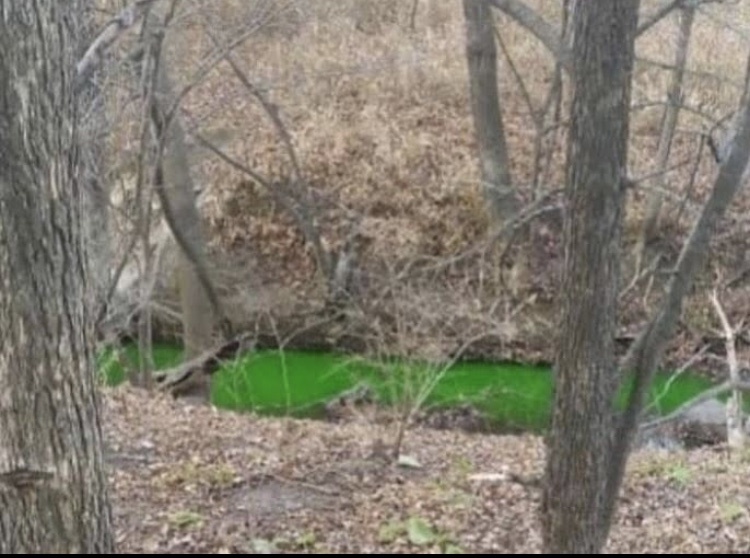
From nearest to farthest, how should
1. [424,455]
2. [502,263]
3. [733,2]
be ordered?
[424,455] < [733,2] < [502,263]

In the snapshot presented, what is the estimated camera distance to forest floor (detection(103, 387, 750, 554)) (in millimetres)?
4691

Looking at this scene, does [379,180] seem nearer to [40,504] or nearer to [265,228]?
[265,228]

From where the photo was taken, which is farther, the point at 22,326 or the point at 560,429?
the point at 560,429

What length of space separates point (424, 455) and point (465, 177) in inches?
272

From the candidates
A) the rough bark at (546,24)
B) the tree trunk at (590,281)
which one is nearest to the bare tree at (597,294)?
the tree trunk at (590,281)

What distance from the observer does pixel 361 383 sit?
30.4 feet

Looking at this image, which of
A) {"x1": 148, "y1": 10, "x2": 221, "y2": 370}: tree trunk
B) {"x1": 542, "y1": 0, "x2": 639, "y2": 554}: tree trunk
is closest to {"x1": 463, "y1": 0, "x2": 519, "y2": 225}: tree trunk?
{"x1": 148, "y1": 10, "x2": 221, "y2": 370}: tree trunk

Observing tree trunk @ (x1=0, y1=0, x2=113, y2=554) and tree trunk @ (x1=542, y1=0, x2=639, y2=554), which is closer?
tree trunk @ (x1=0, y1=0, x2=113, y2=554)

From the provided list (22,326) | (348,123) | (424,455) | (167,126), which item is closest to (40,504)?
(22,326)

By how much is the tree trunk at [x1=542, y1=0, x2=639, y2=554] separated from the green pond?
16.6 feet

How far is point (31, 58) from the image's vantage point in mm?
2533

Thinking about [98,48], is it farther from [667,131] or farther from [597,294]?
[667,131]

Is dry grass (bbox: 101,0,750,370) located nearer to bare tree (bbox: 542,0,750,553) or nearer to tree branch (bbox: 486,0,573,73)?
tree branch (bbox: 486,0,573,73)

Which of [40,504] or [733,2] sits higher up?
[733,2]
